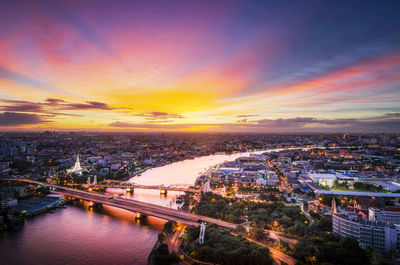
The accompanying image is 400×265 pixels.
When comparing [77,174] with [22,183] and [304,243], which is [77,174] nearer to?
[22,183]

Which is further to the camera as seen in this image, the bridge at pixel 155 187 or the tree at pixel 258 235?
the bridge at pixel 155 187

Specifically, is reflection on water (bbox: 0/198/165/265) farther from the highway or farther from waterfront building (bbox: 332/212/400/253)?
waterfront building (bbox: 332/212/400/253)

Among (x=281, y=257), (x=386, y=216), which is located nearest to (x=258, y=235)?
(x=281, y=257)

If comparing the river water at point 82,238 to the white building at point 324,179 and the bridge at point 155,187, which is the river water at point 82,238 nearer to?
the bridge at point 155,187

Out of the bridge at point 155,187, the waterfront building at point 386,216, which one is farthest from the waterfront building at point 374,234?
the bridge at point 155,187

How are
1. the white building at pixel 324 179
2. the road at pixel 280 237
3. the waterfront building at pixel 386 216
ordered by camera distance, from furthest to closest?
the white building at pixel 324 179 → the waterfront building at pixel 386 216 → the road at pixel 280 237

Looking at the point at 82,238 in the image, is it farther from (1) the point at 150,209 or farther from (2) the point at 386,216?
(2) the point at 386,216

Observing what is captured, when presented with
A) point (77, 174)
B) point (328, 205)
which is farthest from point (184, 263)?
point (77, 174)

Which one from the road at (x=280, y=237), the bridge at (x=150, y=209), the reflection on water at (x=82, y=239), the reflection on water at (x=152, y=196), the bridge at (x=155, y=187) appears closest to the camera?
the reflection on water at (x=82, y=239)

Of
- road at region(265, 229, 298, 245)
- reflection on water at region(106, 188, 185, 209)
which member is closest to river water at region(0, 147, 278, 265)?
reflection on water at region(106, 188, 185, 209)
